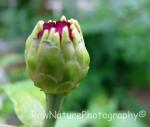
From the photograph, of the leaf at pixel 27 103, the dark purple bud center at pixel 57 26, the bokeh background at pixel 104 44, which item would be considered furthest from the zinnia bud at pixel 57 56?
the bokeh background at pixel 104 44

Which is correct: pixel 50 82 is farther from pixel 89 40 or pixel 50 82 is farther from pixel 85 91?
pixel 89 40

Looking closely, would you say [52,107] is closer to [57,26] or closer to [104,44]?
[57,26]

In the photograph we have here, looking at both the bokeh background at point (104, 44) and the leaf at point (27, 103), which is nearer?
the leaf at point (27, 103)

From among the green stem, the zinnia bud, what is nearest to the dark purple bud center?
the zinnia bud

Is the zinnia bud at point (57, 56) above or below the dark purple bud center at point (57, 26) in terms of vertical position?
below

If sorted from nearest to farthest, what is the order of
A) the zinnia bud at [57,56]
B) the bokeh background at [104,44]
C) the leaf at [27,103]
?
the zinnia bud at [57,56] → the leaf at [27,103] → the bokeh background at [104,44]

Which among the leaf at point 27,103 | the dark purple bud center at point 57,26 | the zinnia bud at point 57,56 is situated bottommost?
the leaf at point 27,103

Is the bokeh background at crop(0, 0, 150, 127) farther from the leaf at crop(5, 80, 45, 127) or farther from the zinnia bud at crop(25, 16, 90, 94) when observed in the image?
the zinnia bud at crop(25, 16, 90, 94)

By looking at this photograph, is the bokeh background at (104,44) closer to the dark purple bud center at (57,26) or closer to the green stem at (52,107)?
the green stem at (52,107)
